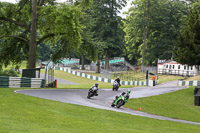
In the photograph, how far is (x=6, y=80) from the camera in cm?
2312

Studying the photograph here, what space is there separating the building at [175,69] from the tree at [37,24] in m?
34.6

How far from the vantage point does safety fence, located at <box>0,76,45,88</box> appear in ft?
75.4

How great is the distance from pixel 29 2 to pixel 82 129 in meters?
21.4

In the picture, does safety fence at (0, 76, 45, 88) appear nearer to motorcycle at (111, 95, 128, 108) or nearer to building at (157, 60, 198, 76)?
motorcycle at (111, 95, 128, 108)

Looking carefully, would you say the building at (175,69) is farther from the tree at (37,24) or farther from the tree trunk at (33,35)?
the tree trunk at (33,35)

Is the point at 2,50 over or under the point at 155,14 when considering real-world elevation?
Answer: under

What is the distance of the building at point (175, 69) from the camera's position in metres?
58.9

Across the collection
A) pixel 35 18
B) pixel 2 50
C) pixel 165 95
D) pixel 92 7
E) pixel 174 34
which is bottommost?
pixel 165 95

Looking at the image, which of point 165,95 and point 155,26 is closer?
point 165,95

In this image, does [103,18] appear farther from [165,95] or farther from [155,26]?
[165,95]

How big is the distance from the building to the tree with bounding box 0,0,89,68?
1364 inches

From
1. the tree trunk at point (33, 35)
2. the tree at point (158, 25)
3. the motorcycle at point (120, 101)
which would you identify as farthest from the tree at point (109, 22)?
the motorcycle at point (120, 101)

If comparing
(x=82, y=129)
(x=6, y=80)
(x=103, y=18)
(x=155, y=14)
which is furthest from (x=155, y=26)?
(x=82, y=129)

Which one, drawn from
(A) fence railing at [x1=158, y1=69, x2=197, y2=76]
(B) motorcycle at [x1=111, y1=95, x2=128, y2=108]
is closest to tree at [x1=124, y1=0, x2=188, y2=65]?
(A) fence railing at [x1=158, y1=69, x2=197, y2=76]
